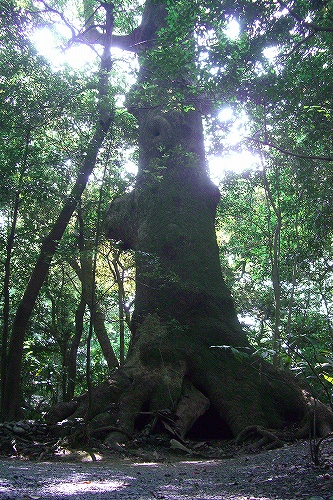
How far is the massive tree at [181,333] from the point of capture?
5.86 meters

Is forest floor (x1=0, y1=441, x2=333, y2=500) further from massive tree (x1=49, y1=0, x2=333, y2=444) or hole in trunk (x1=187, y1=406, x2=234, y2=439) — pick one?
hole in trunk (x1=187, y1=406, x2=234, y2=439)

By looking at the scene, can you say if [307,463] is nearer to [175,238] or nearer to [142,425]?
[142,425]

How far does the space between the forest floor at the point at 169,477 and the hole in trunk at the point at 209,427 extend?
148 centimetres

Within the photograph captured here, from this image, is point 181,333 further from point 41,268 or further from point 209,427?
point 41,268

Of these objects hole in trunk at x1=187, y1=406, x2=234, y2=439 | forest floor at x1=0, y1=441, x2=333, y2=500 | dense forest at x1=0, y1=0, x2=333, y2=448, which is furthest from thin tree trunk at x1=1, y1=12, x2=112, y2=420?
hole in trunk at x1=187, y1=406, x2=234, y2=439

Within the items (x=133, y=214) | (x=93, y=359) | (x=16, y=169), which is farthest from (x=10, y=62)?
(x=93, y=359)

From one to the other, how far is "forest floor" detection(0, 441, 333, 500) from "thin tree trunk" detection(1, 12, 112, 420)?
8.29 feet

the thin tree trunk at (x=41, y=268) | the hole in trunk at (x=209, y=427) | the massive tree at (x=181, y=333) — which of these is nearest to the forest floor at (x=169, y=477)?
the massive tree at (x=181, y=333)

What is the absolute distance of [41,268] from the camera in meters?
7.71

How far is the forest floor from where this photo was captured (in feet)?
8.53

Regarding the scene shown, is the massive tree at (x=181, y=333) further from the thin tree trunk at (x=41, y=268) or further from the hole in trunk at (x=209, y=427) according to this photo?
the thin tree trunk at (x=41, y=268)

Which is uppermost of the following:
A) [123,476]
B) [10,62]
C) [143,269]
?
[10,62]

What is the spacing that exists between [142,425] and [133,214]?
14.5ft

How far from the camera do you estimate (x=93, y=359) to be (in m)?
13.7
